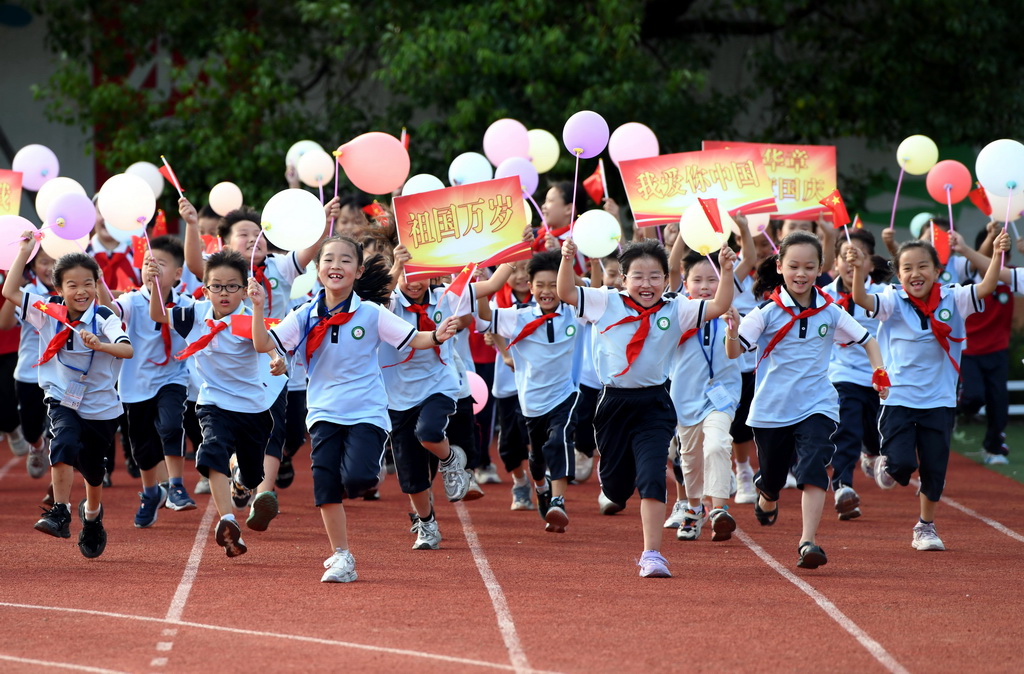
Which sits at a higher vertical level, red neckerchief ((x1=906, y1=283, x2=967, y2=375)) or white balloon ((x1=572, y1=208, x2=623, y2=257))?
white balloon ((x1=572, y1=208, x2=623, y2=257))

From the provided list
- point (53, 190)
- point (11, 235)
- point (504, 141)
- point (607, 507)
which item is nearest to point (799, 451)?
point (607, 507)

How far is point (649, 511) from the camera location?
6727 millimetres

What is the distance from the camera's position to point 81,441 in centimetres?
742

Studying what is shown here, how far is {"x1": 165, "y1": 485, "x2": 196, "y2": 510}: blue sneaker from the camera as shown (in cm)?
852

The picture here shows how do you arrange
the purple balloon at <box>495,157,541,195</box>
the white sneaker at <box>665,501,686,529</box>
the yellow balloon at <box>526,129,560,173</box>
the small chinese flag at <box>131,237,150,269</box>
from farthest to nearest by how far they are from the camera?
the yellow balloon at <box>526,129,560,173</box>
the small chinese flag at <box>131,237,150,269</box>
the purple balloon at <box>495,157,541,195</box>
the white sneaker at <box>665,501,686,529</box>

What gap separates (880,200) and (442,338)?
1242 cm

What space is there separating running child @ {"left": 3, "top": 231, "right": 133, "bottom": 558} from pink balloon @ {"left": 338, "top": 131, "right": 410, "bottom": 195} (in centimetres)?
184

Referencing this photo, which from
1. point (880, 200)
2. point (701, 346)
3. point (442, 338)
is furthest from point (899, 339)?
point (880, 200)

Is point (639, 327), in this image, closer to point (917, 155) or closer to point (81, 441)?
point (81, 441)

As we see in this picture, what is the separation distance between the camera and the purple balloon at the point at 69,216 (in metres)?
7.70

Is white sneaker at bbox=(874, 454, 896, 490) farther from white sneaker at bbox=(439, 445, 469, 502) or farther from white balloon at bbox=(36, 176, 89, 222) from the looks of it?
white balloon at bbox=(36, 176, 89, 222)

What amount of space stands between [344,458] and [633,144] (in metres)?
4.60

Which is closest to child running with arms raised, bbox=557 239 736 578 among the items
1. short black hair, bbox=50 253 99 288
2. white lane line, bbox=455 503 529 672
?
white lane line, bbox=455 503 529 672

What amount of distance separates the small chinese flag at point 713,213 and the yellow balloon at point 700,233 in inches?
0.6
